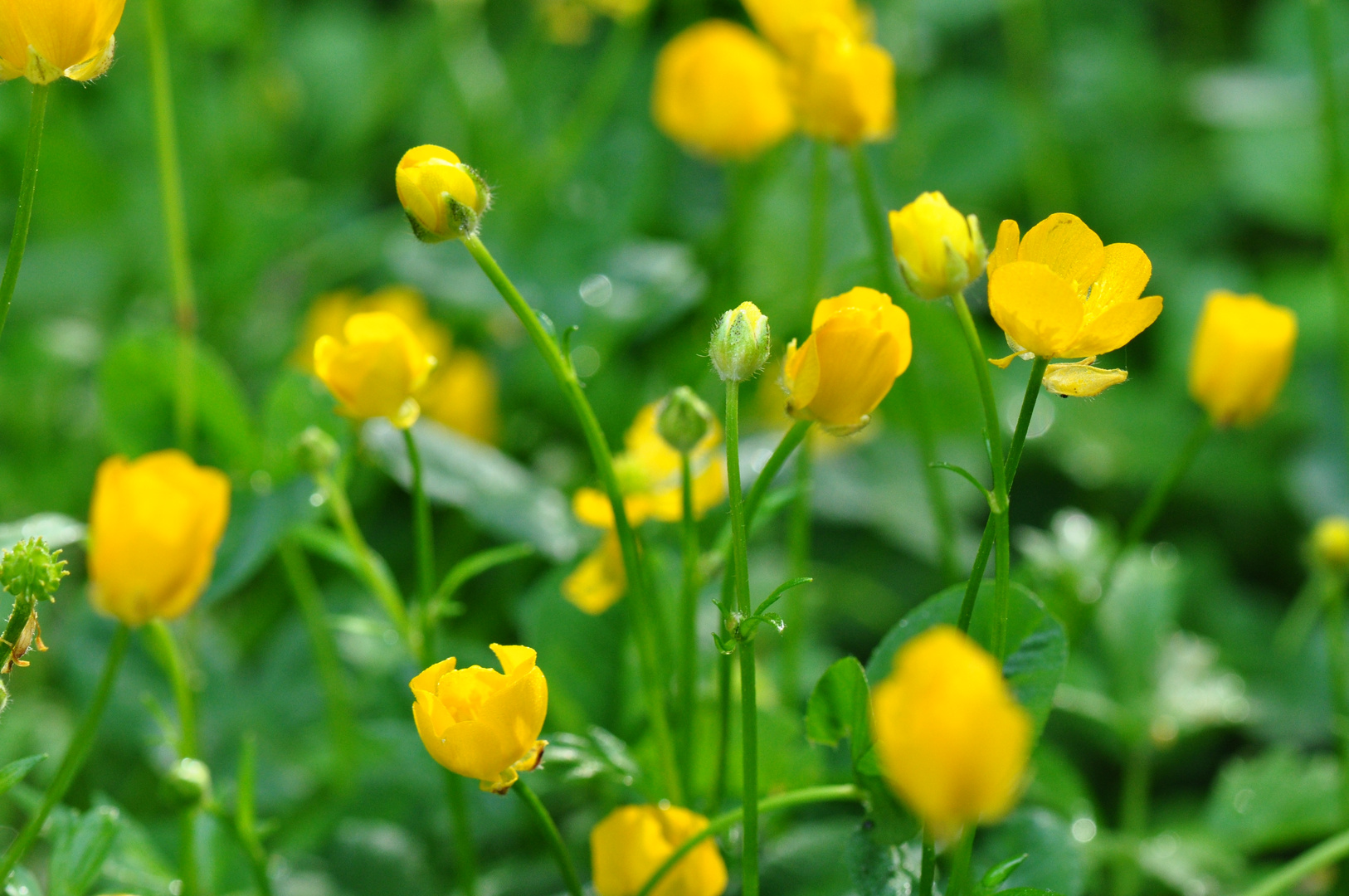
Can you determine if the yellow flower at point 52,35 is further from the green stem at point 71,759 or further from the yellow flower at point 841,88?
the yellow flower at point 841,88

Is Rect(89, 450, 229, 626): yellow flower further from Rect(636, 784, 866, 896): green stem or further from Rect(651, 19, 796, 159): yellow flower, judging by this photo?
Rect(651, 19, 796, 159): yellow flower

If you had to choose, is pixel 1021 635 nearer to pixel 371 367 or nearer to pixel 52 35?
pixel 371 367

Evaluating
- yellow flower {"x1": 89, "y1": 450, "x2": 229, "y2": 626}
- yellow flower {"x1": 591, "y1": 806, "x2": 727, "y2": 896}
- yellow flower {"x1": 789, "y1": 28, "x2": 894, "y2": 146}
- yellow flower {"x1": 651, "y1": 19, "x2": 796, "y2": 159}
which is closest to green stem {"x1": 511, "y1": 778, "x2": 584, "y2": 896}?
Result: yellow flower {"x1": 591, "y1": 806, "x2": 727, "y2": 896}

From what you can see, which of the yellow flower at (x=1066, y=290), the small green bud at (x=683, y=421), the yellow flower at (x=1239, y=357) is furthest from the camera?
the yellow flower at (x=1239, y=357)

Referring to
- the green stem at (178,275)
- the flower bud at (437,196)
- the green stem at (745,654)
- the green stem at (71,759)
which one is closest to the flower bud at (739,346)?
the green stem at (745,654)

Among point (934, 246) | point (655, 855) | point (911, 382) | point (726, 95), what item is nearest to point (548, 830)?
point (655, 855)

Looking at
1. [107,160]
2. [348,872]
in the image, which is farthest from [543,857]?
[107,160]
